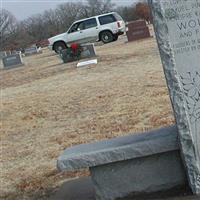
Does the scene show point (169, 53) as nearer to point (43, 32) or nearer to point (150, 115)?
point (150, 115)

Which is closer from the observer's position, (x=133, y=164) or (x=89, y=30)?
(x=133, y=164)

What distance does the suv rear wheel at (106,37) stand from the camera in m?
34.2

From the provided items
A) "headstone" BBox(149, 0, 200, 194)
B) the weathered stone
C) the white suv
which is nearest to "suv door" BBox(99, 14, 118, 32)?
the white suv

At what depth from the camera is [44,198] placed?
5.42 meters

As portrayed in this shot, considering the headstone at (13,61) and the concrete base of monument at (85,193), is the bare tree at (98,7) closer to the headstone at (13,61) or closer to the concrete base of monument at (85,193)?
the headstone at (13,61)

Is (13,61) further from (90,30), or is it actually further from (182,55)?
(182,55)

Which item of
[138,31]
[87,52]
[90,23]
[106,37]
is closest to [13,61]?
[90,23]

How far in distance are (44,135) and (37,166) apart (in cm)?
201

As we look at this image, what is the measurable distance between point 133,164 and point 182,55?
111 cm

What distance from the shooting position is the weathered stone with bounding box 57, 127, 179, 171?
4555 mm

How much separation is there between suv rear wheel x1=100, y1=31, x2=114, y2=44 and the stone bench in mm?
29759

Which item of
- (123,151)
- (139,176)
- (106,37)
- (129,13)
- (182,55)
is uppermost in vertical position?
(182,55)

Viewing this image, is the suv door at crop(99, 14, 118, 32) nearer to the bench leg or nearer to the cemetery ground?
the cemetery ground

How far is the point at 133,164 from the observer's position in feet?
15.4
